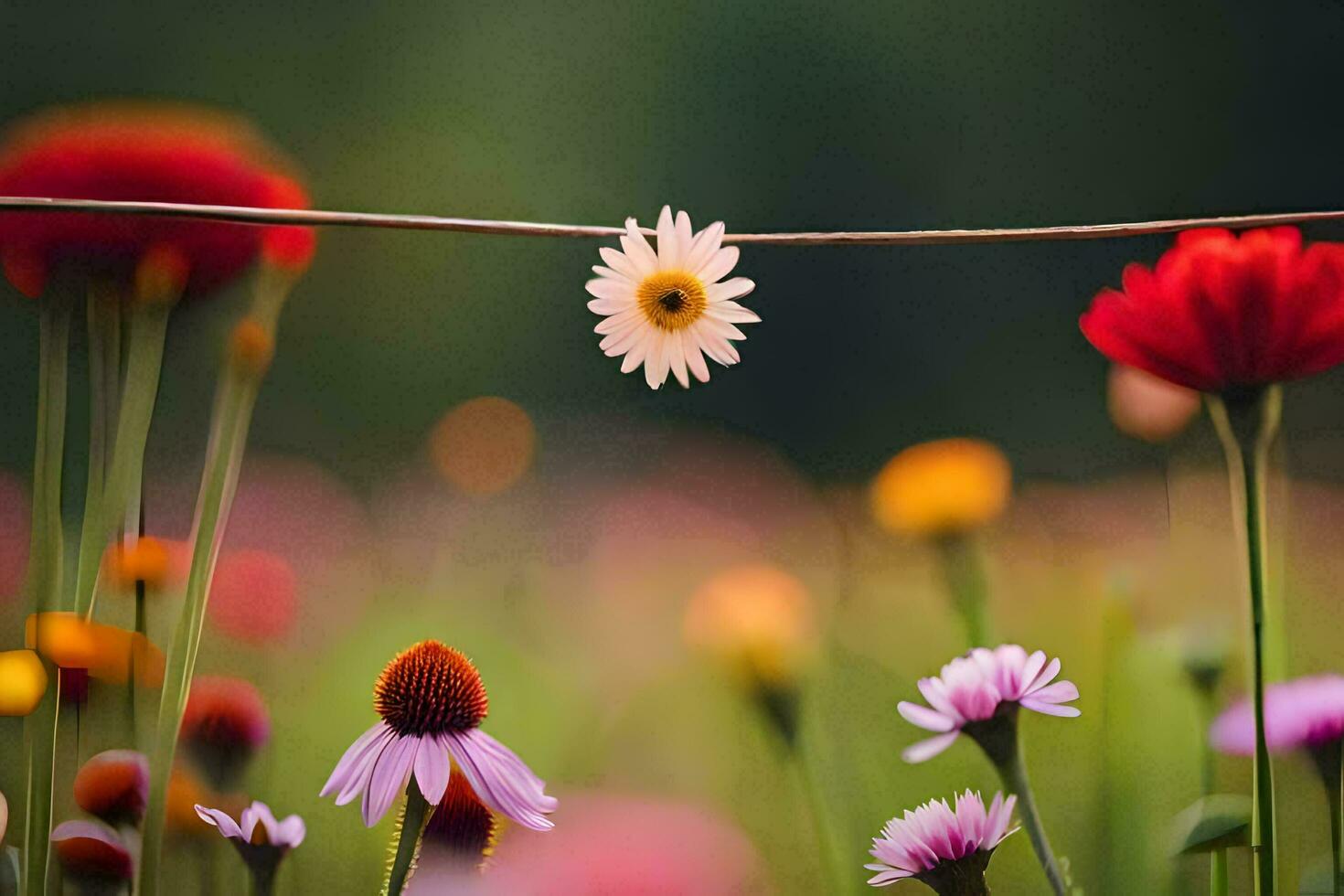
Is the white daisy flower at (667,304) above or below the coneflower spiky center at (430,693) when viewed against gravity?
above

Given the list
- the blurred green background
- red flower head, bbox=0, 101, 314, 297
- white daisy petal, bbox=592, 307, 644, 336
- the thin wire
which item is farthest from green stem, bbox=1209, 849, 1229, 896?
red flower head, bbox=0, 101, 314, 297

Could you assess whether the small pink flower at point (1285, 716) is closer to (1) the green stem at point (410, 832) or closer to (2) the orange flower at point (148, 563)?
(1) the green stem at point (410, 832)

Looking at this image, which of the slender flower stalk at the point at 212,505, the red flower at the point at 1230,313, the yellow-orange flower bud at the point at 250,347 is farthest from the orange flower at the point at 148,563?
the red flower at the point at 1230,313

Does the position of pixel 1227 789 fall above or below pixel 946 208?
below

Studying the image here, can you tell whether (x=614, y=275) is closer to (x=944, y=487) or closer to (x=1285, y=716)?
(x=944, y=487)

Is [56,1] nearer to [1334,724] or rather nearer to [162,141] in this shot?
[162,141]

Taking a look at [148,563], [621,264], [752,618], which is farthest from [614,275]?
[148,563]

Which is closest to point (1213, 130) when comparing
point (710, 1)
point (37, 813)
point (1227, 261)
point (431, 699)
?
point (1227, 261)
